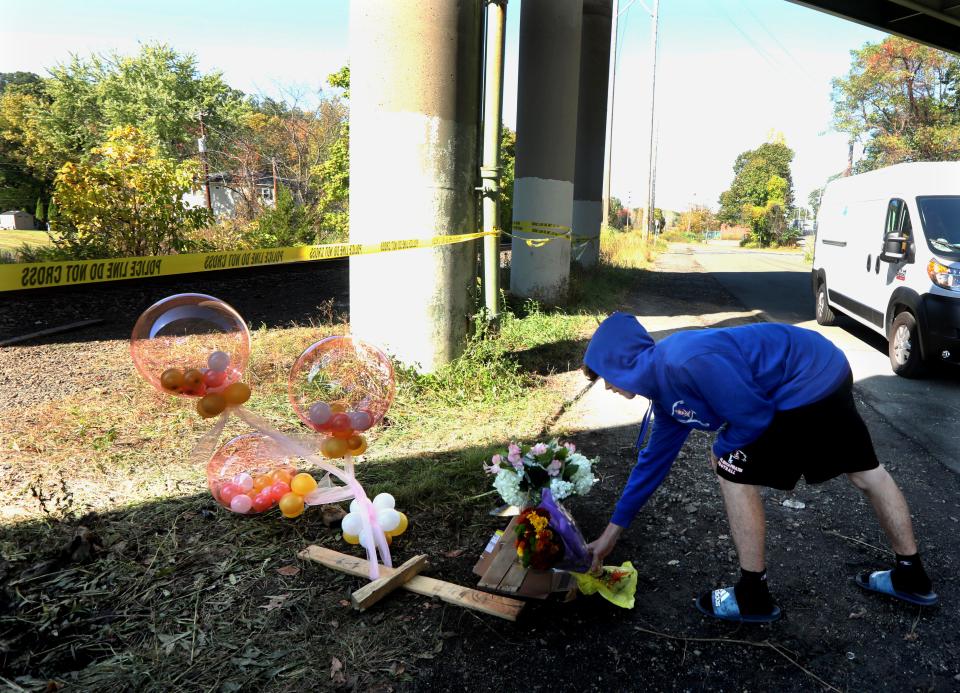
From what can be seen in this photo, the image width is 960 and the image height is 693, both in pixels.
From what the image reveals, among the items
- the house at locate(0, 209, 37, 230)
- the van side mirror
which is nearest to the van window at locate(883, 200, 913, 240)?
the van side mirror

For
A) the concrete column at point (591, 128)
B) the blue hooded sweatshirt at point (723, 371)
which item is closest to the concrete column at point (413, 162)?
the blue hooded sweatshirt at point (723, 371)

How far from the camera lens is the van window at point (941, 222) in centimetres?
688

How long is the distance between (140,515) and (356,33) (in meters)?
4.14

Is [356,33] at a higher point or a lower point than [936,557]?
higher

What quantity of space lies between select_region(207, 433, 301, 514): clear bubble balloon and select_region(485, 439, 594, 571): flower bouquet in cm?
135

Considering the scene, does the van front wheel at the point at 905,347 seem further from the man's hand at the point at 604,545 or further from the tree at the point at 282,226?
the tree at the point at 282,226

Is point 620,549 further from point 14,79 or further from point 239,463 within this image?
point 14,79

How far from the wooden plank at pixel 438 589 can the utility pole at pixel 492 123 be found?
158 inches

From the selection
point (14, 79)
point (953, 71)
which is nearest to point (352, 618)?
point (953, 71)

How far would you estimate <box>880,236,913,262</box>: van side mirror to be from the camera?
7.18 m

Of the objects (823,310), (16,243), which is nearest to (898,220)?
(823,310)

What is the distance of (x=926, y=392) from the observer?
21.9 ft

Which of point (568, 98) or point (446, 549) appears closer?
point (446, 549)

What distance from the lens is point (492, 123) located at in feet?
23.5
